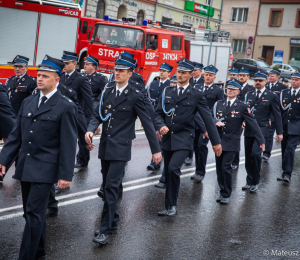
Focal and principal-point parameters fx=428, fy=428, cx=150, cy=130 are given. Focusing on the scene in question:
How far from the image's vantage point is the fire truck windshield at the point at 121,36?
663 inches

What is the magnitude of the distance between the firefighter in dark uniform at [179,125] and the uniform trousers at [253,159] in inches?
Answer: 72.1

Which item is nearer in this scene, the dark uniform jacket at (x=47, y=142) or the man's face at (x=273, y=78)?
the dark uniform jacket at (x=47, y=142)

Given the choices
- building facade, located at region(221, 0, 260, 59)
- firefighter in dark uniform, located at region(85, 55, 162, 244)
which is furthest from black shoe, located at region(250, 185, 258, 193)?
building facade, located at region(221, 0, 260, 59)

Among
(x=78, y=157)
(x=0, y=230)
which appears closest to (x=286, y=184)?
(x=78, y=157)

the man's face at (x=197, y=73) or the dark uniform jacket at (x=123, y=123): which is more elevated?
the man's face at (x=197, y=73)

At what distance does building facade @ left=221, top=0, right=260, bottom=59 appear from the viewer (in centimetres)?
4847

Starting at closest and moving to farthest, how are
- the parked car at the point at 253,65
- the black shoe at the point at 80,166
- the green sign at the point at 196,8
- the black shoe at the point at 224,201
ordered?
the black shoe at the point at 224,201
the black shoe at the point at 80,166
the parked car at the point at 253,65
the green sign at the point at 196,8

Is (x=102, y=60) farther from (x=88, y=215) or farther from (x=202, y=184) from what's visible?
(x=88, y=215)

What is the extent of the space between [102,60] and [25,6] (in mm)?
4840

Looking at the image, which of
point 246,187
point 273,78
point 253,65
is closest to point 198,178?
point 246,187

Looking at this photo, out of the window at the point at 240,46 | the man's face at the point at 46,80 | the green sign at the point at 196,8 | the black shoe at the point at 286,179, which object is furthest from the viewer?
the window at the point at 240,46

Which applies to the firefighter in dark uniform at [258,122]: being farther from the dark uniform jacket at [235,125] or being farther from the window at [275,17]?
the window at [275,17]

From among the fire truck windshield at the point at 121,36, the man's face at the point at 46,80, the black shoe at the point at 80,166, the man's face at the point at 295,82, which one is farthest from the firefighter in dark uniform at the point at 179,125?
the fire truck windshield at the point at 121,36

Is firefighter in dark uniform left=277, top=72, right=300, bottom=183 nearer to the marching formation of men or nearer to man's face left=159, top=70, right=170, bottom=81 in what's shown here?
the marching formation of men
